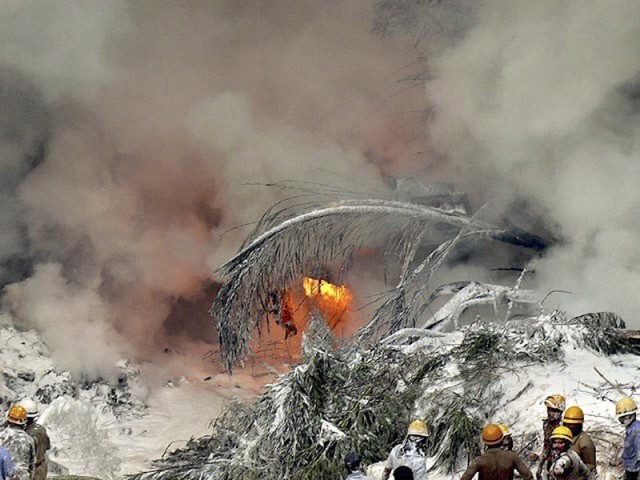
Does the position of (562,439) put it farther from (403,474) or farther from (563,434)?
(403,474)

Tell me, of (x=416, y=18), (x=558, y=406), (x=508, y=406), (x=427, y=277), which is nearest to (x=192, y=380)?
(x=427, y=277)

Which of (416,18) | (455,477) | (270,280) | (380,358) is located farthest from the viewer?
(416,18)

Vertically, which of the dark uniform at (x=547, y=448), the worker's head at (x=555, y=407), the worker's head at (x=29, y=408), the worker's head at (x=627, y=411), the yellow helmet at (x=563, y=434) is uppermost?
the yellow helmet at (x=563, y=434)

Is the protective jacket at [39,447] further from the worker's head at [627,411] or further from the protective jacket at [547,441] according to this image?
the worker's head at [627,411]

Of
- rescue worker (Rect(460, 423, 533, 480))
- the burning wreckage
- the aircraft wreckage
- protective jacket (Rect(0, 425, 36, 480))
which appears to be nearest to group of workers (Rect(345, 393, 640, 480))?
rescue worker (Rect(460, 423, 533, 480))

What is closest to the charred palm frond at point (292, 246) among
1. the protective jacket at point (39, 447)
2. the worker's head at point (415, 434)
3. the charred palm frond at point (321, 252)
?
the charred palm frond at point (321, 252)

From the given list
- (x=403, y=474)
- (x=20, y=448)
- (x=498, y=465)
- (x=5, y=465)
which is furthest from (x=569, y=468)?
(x=20, y=448)

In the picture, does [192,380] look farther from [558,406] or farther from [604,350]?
[558,406]
